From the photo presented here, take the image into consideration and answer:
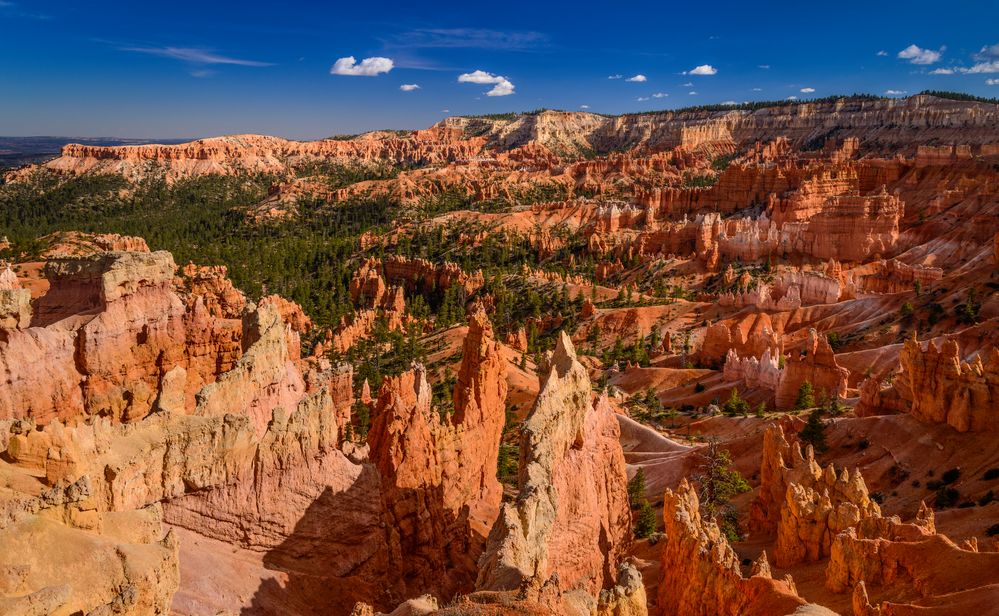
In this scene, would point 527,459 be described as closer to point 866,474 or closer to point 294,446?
point 294,446

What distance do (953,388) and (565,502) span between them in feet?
60.2

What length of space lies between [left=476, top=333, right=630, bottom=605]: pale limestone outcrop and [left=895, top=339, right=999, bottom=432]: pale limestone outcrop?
1451 cm

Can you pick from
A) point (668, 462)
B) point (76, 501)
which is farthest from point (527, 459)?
point (668, 462)

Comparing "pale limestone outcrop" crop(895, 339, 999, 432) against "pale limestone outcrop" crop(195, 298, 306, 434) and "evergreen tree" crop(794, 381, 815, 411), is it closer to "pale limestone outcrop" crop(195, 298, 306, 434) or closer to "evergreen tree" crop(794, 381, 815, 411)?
"evergreen tree" crop(794, 381, 815, 411)

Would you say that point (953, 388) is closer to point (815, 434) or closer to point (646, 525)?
point (815, 434)

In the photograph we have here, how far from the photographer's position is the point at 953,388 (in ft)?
79.4

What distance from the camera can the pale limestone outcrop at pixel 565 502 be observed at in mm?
10391

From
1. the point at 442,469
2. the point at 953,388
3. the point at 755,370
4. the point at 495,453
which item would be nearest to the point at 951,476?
the point at 953,388

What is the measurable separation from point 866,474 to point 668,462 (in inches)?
362

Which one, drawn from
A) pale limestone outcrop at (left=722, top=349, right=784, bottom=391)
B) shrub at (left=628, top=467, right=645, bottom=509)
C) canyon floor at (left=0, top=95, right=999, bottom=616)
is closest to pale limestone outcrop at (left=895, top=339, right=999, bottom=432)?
canyon floor at (left=0, top=95, right=999, bottom=616)

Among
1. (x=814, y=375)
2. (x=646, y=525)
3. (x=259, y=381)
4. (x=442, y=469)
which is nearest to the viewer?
(x=259, y=381)

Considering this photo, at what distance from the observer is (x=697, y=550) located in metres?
14.3

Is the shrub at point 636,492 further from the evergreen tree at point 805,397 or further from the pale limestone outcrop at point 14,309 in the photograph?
the pale limestone outcrop at point 14,309

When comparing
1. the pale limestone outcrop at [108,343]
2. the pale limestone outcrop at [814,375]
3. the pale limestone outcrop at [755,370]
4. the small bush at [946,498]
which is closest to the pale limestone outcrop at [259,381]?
the pale limestone outcrop at [108,343]
